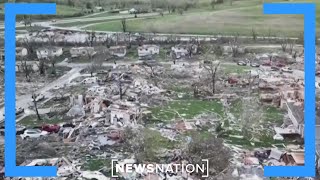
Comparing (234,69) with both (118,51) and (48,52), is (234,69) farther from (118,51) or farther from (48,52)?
(48,52)

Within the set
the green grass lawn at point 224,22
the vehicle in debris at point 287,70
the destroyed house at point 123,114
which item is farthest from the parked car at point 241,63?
the destroyed house at point 123,114

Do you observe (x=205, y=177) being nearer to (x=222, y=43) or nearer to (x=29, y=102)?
(x=29, y=102)

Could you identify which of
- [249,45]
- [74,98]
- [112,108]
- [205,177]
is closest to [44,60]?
[74,98]

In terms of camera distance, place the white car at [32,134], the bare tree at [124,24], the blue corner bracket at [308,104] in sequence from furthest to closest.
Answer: the bare tree at [124,24]
the white car at [32,134]
the blue corner bracket at [308,104]

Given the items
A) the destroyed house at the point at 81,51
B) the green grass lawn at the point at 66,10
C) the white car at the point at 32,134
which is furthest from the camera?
the green grass lawn at the point at 66,10

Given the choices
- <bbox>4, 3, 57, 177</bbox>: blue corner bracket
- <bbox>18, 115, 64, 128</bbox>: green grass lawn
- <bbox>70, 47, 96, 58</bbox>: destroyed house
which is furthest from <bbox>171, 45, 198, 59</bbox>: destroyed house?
<bbox>4, 3, 57, 177</bbox>: blue corner bracket

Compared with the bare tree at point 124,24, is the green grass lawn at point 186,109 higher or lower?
lower

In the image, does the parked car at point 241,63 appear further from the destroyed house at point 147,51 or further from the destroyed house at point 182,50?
the destroyed house at point 147,51

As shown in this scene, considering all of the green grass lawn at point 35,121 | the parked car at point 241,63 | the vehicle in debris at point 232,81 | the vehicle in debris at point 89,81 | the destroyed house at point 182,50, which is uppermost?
the destroyed house at point 182,50
